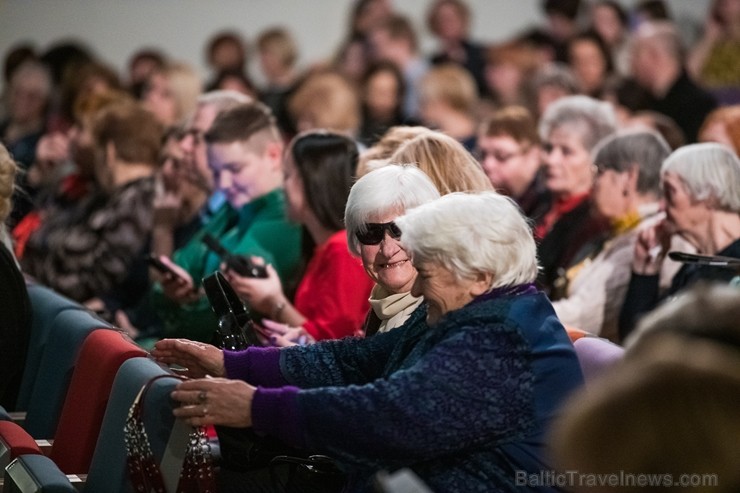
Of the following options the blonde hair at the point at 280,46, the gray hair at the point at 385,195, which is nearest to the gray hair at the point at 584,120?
the gray hair at the point at 385,195

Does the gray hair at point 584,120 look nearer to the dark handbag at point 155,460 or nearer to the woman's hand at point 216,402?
the dark handbag at point 155,460

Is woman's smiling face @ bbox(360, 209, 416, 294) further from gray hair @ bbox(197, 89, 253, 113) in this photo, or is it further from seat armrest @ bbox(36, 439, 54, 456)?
gray hair @ bbox(197, 89, 253, 113)

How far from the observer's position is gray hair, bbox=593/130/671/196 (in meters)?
4.79

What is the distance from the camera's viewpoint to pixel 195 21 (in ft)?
36.8

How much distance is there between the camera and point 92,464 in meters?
3.13

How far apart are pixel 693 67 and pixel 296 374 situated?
7.19 metres

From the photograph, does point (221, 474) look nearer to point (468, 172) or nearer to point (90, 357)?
point (90, 357)

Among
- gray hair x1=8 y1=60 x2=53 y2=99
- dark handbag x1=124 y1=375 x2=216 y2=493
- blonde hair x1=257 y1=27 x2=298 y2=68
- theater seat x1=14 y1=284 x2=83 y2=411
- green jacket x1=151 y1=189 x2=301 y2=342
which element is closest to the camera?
dark handbag x1=124 y1=375 x2=216 y2=493

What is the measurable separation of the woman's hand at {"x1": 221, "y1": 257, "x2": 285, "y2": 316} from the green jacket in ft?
1.05

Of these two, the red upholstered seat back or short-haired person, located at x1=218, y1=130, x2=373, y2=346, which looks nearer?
the red upholstered seat back

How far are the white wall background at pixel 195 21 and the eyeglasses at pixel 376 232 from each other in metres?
8.15

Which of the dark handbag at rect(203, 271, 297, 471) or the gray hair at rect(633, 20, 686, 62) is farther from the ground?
the dark handbag at rect(203, 271, 297, 471)

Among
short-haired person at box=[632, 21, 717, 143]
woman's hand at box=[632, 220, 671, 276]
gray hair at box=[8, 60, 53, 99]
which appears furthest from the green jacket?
gray hair at box=[8, 60, 53, 99]

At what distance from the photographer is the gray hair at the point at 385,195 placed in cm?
302
